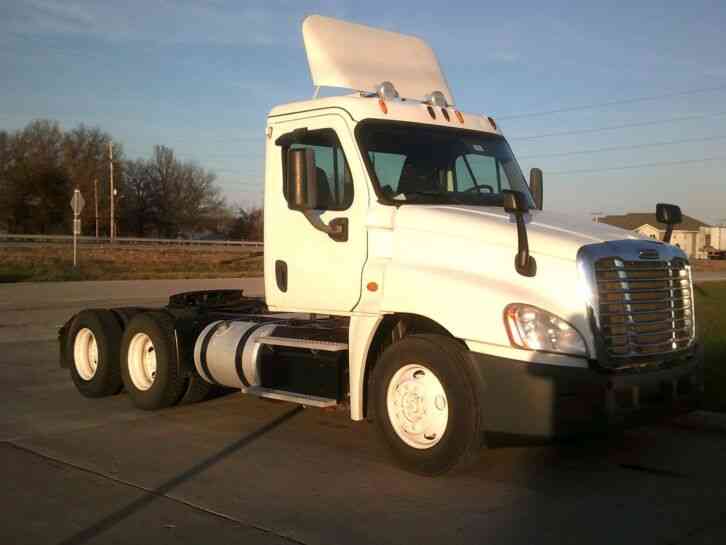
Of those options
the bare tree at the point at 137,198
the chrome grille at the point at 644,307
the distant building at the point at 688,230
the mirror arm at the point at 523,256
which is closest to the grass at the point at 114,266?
the chrome grille at the point at 644,307

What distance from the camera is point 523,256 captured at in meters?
5.66

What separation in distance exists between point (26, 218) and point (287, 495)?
74.8m

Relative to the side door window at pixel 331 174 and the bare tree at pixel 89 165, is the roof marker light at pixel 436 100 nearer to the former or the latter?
the side door window at pixel 331 174

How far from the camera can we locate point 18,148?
74.6 m

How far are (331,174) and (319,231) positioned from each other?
1.59ft

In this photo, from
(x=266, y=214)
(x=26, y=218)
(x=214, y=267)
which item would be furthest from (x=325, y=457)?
(x=26, y=218)

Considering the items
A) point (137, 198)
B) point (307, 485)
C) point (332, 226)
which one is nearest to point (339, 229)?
point (332, 226)

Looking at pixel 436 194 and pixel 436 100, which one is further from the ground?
pixel 436 100

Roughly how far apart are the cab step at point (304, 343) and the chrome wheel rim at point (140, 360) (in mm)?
1680

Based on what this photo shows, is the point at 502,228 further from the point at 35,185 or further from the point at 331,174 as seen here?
the point at 35,185

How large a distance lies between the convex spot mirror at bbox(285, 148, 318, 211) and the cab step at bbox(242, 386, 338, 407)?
1.59 meters

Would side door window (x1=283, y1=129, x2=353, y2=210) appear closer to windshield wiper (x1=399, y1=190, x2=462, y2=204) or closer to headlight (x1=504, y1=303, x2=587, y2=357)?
windshield wiper (x1=399, y1=190, x2=462, y2=204)

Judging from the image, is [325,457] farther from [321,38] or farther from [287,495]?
[321,38]

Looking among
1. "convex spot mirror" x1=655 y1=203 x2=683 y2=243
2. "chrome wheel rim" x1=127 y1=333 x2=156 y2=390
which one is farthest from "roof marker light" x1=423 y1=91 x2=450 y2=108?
"chrome wheel rim" x1=127 y1=333 x2=156 y2=390
